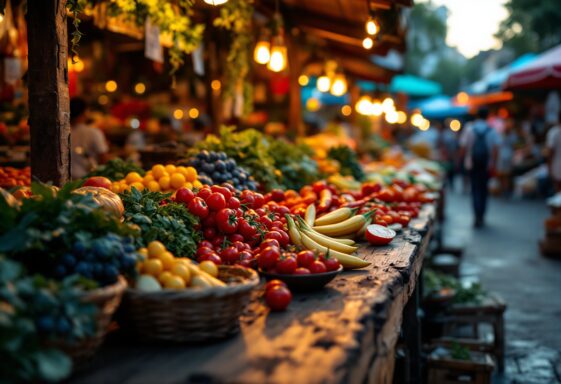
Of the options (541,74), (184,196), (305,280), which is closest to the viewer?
(305,280)

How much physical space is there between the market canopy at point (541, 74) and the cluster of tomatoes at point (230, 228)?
8.90 meters

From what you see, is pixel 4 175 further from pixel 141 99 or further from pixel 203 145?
pixel 141 99

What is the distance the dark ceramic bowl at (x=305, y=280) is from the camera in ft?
10.1

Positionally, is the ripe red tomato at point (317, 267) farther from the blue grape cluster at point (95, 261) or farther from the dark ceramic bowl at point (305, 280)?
the blue grape cluster at point (95, 261)

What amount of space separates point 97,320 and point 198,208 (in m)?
1.49

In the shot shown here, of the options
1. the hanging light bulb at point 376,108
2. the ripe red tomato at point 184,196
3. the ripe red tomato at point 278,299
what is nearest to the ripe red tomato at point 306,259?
the ripe red tomato at point 278,299

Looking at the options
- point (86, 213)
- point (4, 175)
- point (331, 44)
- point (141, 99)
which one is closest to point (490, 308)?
point (86, 213)

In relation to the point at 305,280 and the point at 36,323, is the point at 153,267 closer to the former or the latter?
the point at 36,323

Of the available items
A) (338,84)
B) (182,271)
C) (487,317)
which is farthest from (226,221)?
(338,84)

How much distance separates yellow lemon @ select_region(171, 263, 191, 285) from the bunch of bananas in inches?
35.5

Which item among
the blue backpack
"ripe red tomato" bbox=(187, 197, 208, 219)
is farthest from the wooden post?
the blue backpack

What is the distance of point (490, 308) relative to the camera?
5496 mm

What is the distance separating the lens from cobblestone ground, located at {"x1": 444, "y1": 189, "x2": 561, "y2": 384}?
549 centimetres

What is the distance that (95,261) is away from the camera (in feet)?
7.88
